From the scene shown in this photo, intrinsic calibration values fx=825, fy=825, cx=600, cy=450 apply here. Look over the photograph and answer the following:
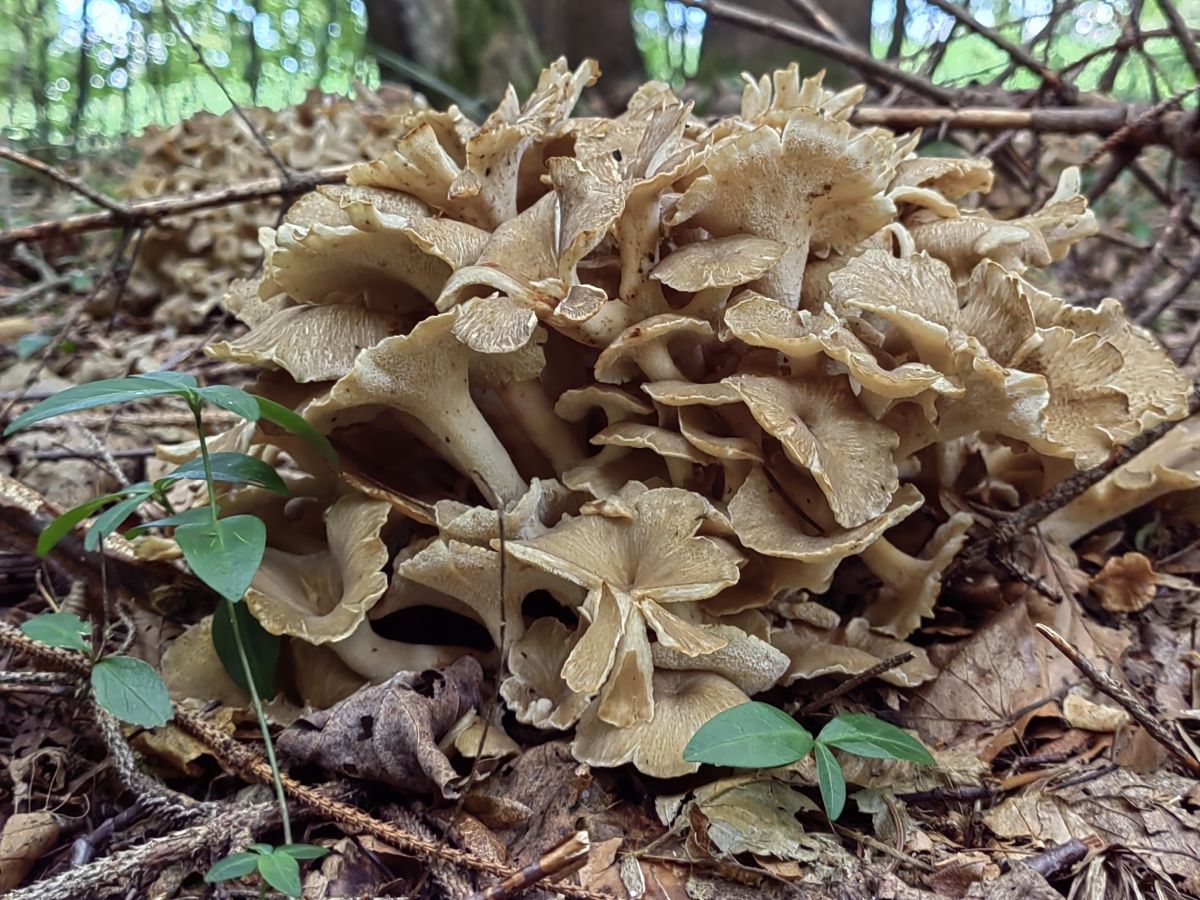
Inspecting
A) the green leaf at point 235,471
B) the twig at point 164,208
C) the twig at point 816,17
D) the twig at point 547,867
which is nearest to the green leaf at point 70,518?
the green leaf at point 235,471

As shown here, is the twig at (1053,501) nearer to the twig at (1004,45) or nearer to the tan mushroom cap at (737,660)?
the tan mushroom cap at (737,660)

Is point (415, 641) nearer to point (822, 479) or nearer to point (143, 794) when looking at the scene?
point (143, 794)

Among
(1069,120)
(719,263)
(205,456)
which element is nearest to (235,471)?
(205,456)

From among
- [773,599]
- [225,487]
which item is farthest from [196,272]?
[773,599]

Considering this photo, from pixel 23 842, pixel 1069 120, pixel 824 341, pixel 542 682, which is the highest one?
pixel 1069 120

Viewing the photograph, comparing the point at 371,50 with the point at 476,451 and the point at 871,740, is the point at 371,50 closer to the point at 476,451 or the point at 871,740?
the point at 476,451
